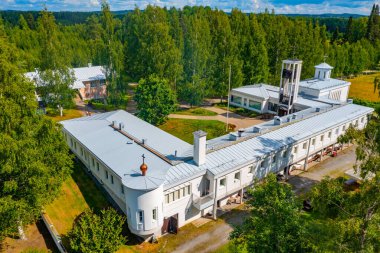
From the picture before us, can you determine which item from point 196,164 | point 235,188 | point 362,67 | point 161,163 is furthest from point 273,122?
point 362,67

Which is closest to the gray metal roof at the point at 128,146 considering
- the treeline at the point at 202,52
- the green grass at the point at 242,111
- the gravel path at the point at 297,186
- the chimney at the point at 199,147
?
the chimney at the point at 199,147

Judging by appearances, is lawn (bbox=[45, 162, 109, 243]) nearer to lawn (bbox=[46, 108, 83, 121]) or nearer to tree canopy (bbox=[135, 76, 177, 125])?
tree canopy (bbox=[135, 76, 177, 125])

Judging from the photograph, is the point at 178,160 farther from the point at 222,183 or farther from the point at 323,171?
the point at 323,171

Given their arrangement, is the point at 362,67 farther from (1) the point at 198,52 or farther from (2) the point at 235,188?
(2) the point at 235,188

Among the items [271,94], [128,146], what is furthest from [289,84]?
[128,146]

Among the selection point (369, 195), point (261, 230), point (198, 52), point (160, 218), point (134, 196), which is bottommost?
point (160, 218)

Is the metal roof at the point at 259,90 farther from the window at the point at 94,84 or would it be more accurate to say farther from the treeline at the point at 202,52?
the window at the point at 94,84
